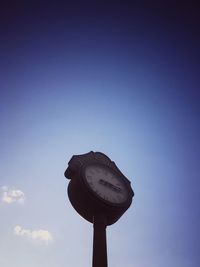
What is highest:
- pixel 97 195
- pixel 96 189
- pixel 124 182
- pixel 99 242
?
pixel 124 182

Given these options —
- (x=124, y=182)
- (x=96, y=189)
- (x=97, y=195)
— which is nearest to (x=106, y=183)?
(x=96, y=189)

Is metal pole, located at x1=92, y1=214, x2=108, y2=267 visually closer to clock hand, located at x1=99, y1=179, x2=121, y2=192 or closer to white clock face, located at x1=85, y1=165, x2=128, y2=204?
white clock face, located at x1=85, y1=165, x2=128, y2=204

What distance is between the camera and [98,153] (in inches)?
239

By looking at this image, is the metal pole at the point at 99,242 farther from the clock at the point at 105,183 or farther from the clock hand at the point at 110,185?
the clock hand at the point at 110,185

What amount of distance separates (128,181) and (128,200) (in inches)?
25.5

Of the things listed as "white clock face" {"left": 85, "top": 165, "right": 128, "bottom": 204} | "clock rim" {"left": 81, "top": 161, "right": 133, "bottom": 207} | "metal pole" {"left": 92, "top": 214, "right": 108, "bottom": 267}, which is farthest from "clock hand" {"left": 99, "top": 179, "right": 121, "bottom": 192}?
"metal pole" {"left": 92, "top": 214, "right": 108, "bottom": 267}

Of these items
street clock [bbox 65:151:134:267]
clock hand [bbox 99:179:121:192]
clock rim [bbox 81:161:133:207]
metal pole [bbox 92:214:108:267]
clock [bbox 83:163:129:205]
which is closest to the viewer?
metal pole [bbox 92:214:108:267]

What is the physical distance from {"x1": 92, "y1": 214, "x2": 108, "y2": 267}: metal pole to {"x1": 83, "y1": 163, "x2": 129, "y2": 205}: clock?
0.35 m

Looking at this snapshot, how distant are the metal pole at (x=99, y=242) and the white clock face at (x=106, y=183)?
40 centimetres

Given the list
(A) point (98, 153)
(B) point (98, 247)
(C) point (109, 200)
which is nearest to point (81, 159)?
(A) point (98, 153)

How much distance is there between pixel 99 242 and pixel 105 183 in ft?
3.72

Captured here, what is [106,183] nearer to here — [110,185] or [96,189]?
Answer: [110,185]

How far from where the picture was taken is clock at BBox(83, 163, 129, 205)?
16.2 ft

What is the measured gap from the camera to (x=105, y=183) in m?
5.24
